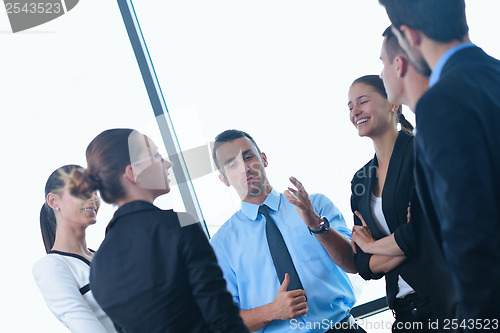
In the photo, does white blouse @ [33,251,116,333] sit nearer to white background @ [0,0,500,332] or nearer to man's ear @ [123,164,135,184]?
man's ear @ [123,164,135,184]

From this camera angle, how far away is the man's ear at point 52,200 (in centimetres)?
202

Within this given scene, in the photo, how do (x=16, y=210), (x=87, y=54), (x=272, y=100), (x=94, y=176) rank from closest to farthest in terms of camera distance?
(x=94, y=176), (x=16, y=210), (x=87, y=54), (x=272, y=100)

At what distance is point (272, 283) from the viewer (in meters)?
1.97

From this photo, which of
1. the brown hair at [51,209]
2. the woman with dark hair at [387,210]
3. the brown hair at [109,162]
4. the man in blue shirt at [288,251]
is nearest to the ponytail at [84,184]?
the brown hair at [109,162]

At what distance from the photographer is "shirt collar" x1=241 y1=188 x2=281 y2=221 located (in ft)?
6.91

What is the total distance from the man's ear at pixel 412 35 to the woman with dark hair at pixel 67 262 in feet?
4.19

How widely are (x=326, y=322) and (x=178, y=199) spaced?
1077mm

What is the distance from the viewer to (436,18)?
3.84 ft

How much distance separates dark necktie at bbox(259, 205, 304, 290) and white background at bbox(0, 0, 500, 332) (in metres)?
0.51

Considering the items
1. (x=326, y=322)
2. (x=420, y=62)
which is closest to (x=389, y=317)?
(x=326, y=322)

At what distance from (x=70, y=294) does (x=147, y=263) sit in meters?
0.56

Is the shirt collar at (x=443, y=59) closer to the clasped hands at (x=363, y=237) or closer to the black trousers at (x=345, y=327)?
the clasped hands at (x=363, y=237)

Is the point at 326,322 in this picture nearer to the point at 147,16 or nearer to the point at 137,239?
the point at 137,239

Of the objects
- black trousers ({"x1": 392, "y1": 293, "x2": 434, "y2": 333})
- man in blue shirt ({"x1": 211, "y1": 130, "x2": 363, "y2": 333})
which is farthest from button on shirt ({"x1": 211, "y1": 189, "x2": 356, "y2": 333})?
black trousers ({"x1": 392, "y1": 293, "x2": 434, "y2": 333})
